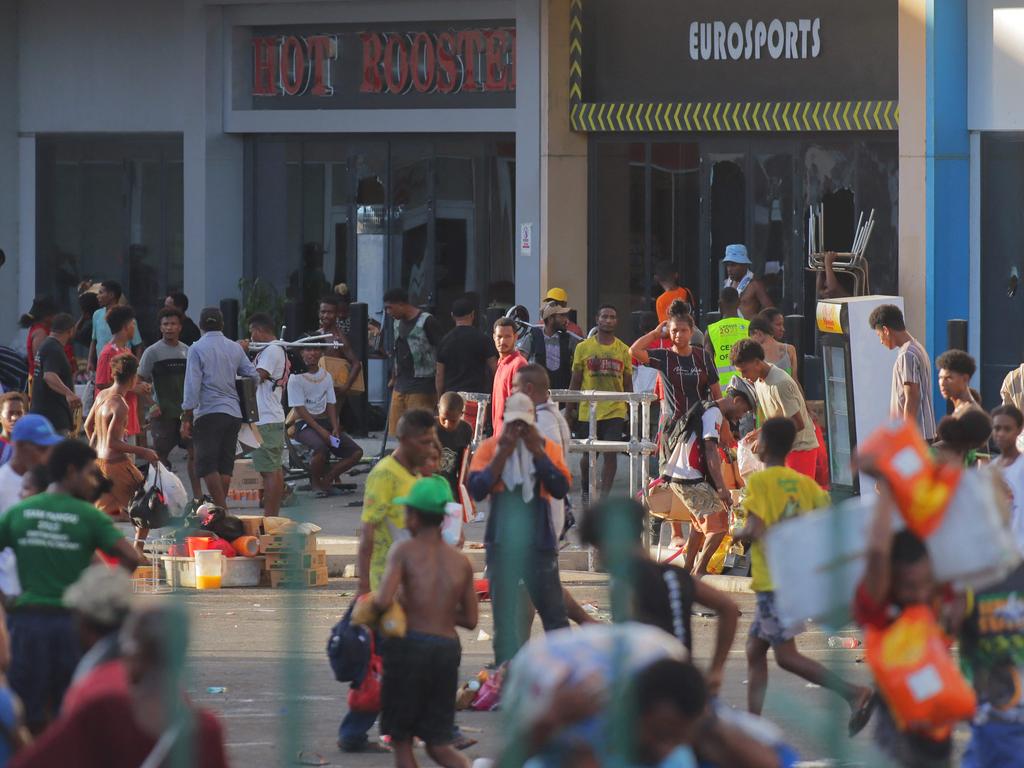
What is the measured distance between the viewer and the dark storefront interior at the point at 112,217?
24.8 m

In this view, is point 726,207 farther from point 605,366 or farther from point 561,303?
point 605,366

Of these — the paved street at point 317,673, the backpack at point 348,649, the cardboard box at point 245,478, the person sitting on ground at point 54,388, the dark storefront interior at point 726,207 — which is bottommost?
the paved street at point 317,673

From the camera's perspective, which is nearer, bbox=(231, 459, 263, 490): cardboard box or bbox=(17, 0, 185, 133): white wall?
bbox=(231, 459, 263, 490): cardboard box

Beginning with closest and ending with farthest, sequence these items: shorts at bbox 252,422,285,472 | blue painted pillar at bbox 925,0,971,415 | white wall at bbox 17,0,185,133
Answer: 1. shorts at bbox 252,422,285,472
2. blue painted pillar at bbox 925,0,971,415
3. white wall at bbox 17,0,185,133

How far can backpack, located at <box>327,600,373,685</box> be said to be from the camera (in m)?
8.55

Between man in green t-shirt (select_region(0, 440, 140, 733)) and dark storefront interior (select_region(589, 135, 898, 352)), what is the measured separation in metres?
13.4

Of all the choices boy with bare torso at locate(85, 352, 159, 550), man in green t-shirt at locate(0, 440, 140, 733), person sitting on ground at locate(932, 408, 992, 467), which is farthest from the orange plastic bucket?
person sitting on ground at locate(932, 408, 992, 467)

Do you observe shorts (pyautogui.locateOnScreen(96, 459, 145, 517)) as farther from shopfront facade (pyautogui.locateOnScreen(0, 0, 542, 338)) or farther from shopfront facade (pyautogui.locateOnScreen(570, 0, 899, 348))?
shopfront facade (pyautogui.locateOnScreen(570, 0, 899, 348))

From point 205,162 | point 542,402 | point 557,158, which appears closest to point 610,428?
point 542,402

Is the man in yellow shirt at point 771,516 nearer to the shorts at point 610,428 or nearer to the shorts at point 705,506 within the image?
the shorts at point 705,506

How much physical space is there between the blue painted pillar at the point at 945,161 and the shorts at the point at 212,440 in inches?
278

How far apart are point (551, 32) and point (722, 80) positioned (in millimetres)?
1981

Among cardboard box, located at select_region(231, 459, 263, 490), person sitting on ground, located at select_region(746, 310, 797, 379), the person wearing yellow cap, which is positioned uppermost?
the person wearing yellow cap

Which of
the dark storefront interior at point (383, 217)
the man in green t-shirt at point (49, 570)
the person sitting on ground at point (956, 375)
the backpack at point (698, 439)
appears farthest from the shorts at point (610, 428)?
the man in green t-shirt at point (49, 570)
